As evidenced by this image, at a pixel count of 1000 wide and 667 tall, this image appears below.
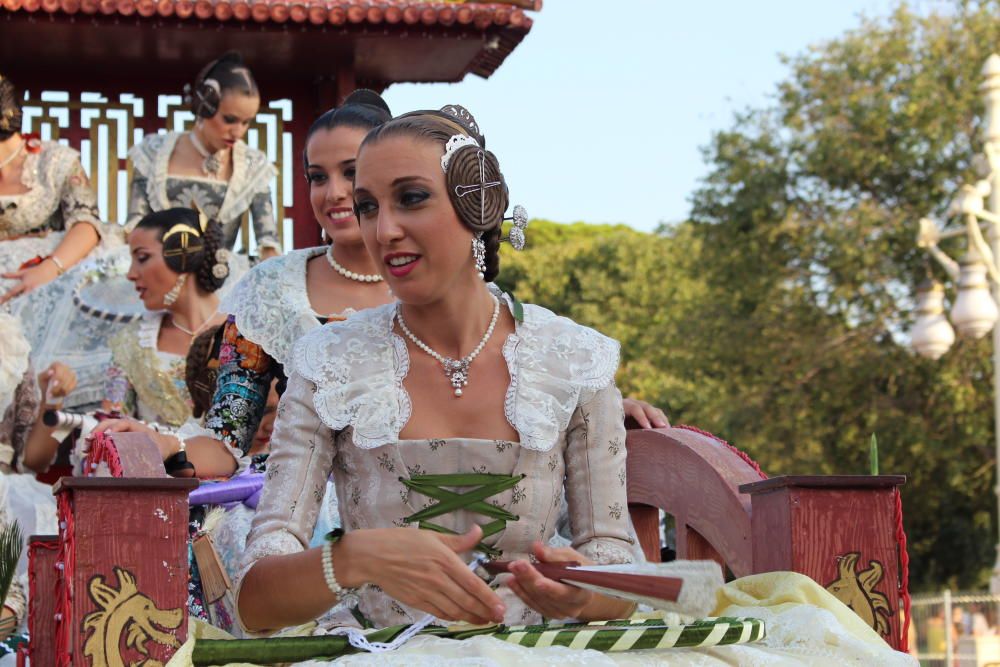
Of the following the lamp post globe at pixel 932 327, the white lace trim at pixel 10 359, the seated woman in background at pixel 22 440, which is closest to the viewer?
the seated woman in background at pixel 22 440

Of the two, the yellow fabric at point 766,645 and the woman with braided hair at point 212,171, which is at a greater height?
the woman with braided hair at point 212,171

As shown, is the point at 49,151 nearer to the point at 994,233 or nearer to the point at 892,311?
the point at 994,233

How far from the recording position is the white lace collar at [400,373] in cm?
331

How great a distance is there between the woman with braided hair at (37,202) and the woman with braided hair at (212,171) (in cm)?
31

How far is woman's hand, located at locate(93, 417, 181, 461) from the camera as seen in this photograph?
4.18 metres

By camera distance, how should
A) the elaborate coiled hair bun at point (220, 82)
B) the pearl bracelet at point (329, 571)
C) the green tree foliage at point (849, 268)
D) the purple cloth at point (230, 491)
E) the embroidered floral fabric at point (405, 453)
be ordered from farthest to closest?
1. the green tree foliage at point (849, 268)
2. the elaborate coiled hair bun at point (220, 82)
3. the purple cloth at point (230, 491)
4. the embroidered floral fabric at point (405, 453)
5. the pearl bracelet at point (329, 571)

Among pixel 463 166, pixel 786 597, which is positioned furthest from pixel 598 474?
pixel 463 166

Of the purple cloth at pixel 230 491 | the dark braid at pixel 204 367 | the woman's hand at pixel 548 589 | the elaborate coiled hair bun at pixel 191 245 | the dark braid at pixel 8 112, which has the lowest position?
the woman's hand at pixel 548 589

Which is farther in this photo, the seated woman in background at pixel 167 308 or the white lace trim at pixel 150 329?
the white lace trim at pixel 150 329

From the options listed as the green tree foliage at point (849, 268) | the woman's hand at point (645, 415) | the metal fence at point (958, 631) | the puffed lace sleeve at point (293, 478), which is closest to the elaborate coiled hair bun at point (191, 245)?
the woman's hand at point (645, 415)

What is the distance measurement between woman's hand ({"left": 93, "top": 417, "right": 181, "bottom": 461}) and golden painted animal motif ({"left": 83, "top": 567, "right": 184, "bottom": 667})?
0.83 metres

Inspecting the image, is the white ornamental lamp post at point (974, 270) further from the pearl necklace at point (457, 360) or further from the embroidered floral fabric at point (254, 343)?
the pearl necklace at point (457, 360)

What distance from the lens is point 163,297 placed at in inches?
277

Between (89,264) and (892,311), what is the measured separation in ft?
64.1
